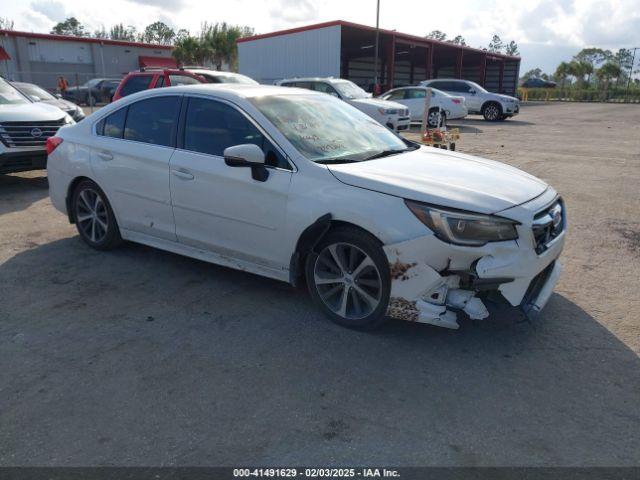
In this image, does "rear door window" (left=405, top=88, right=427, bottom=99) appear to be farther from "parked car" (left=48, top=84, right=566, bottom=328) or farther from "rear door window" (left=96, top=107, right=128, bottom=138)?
"rear door window" (left=96, top=107, right=128, bottom=138)

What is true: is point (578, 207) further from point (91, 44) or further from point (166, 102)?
point (91, 44)

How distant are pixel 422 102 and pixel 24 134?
1489 centimetres

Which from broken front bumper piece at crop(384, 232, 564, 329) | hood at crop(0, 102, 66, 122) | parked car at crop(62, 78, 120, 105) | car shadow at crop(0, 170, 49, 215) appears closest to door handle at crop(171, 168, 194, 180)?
broken front bumper piece at crop(384, 232, 564, 329)

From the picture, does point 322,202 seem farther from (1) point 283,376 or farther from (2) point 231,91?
(2) point 231,91

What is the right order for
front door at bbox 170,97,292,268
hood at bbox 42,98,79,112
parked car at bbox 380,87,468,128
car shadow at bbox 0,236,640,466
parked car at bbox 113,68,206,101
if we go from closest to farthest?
car shadow at bbox 0,236,640,466 → front door at bbox 170,97,292,268 → parked car at bbox 113,68,206,101 → hood at bbox 42,98,79,112 → parked car at bbox 380,87,468,128

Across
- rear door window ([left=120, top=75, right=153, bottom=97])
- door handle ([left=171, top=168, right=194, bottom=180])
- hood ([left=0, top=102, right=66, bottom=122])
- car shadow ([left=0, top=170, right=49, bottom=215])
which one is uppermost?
rear door window ([left=120, top=75, right=153, bottom=97])

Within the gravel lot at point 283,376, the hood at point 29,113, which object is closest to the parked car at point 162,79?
the hood at point 29,113

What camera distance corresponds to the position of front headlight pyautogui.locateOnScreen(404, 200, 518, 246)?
3328 mm

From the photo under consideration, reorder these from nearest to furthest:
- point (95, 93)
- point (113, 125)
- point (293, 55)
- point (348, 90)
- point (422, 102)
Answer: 1. point (113, 125)
2. point (348, 90)
3. point (422, 102)
4. point (95, 93)
5. point (293, 55)

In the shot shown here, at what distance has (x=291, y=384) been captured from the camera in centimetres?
314

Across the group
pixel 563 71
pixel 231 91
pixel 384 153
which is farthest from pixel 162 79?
pixel 563 71

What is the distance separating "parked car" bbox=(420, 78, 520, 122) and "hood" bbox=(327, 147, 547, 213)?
66.7 feet

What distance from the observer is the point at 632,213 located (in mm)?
6977

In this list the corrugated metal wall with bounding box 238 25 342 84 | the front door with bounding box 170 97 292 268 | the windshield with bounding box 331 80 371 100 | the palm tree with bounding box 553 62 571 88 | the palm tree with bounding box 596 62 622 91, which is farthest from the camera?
the palm tree with bounding box 553 62 571 88
